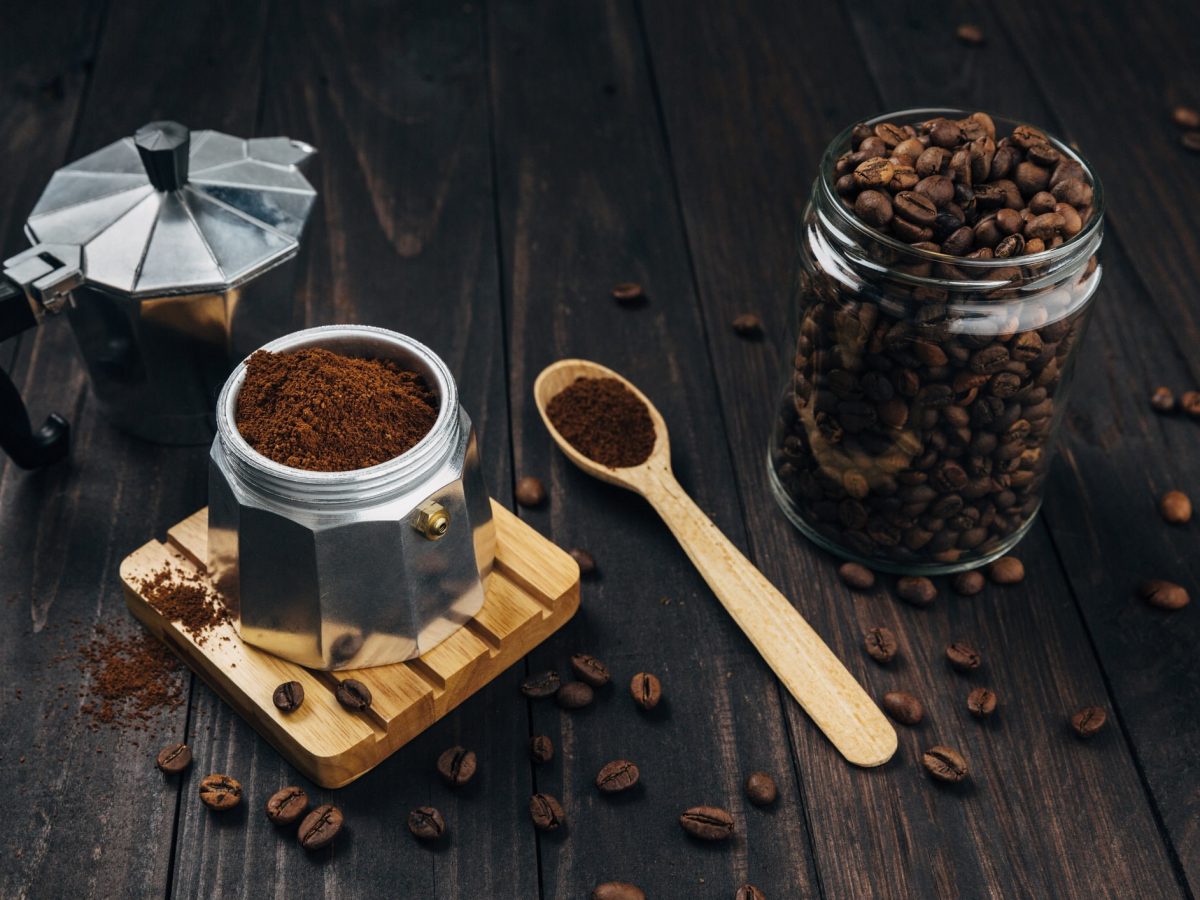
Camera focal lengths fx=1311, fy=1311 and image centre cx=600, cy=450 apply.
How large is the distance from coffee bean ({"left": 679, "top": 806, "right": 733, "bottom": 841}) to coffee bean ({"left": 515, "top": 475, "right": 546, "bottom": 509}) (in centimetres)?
41

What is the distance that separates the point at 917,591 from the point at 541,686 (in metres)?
0.41

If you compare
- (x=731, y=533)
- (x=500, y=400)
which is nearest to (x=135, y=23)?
(x=500, y=400)

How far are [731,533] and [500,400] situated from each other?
1.08 ft

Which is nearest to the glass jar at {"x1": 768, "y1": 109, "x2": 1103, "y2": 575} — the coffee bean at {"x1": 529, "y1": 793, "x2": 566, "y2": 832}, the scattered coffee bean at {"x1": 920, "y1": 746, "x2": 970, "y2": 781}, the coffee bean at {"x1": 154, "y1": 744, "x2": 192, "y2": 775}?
the scattered coffee bean at {"x1": 920, "y1": 746, "x2": 970, "y2": 781}

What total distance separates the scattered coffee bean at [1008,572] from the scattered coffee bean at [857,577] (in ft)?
0.44

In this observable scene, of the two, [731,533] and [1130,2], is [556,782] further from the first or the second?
[1130,2]

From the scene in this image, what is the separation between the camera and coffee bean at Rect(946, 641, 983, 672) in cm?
131

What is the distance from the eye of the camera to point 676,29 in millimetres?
2148

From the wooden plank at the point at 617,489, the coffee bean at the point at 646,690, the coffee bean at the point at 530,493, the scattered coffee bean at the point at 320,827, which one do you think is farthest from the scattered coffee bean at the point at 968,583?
the scattered coffee bean at the point at 320,827

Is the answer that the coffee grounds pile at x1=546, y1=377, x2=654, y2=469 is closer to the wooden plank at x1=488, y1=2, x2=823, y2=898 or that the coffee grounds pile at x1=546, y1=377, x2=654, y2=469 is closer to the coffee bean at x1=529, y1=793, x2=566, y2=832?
the wooden plank at x1=488, y1=2, x2=823, y2=898

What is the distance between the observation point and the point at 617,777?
3.95ft

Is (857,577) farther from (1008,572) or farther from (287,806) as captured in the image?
(287,806)

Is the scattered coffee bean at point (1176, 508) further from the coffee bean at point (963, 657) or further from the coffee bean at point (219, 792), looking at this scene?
the coffee bean at point (219, 792)

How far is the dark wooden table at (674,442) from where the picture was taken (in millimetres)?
1176
